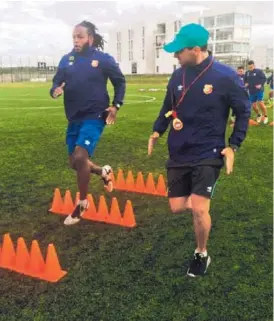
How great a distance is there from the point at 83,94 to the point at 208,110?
2.06m

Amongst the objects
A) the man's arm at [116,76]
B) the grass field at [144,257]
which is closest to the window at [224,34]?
the grass field at [144,257]

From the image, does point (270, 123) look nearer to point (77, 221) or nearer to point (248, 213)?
point (248, 213)

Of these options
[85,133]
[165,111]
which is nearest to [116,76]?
[85,133]

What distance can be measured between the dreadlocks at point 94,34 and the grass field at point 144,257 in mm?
2399

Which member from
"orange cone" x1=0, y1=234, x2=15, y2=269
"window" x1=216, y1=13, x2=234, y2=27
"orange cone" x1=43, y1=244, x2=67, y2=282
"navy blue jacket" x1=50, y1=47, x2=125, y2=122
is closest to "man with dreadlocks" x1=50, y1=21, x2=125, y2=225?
"navy blue jacket" x1=50, y1=47, x2=125, y2=122

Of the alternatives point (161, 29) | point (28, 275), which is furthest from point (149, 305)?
point (161, 29)

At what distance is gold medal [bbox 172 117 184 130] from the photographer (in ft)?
14.0

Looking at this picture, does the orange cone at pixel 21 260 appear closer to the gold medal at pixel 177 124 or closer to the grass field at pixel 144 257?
the grass field at pixel 144 257

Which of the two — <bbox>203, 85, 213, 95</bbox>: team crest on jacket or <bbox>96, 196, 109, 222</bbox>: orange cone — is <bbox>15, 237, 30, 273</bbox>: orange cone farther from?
<bbox>203, 85, 213, 95</bbox>: team crest on jacket

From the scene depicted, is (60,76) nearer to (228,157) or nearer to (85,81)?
(85,81)

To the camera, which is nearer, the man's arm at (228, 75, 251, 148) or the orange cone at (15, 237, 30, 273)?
the man's arm at (228, 75, 251, 148)

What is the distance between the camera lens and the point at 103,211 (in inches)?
228

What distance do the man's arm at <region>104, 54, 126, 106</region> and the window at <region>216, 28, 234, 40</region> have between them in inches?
4426

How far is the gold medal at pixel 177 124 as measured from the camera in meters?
4.26
